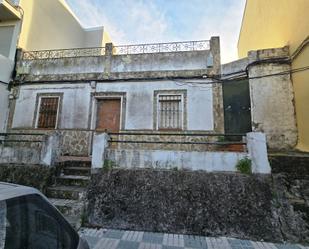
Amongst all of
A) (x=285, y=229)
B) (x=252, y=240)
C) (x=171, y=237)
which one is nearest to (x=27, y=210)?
(x=171, y=237)

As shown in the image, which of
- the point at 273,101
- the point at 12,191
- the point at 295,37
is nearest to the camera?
the point at 12,191

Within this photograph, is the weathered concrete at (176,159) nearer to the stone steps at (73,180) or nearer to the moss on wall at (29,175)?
the stone steps at (73,180)

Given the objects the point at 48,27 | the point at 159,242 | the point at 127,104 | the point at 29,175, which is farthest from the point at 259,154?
the point at 48,27

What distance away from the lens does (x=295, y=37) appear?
21.1 ft

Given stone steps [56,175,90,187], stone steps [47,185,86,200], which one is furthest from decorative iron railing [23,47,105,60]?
stone steps [47,185,86,200]

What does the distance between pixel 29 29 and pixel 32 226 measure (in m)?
10.6

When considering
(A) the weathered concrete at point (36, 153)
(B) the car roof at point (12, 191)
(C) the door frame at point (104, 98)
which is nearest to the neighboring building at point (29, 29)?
(A) the weathered concrete at point (36, 153)

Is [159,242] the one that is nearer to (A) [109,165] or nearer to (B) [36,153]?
(A) [109,165]

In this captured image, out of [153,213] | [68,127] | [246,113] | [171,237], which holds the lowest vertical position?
[171,237]

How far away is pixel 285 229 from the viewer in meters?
3.69

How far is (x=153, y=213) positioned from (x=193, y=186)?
1027 millimetres

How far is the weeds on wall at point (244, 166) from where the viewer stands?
173 inches

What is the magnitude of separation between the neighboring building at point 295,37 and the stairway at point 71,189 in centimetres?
636

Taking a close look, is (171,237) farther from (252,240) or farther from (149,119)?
(149,119)
